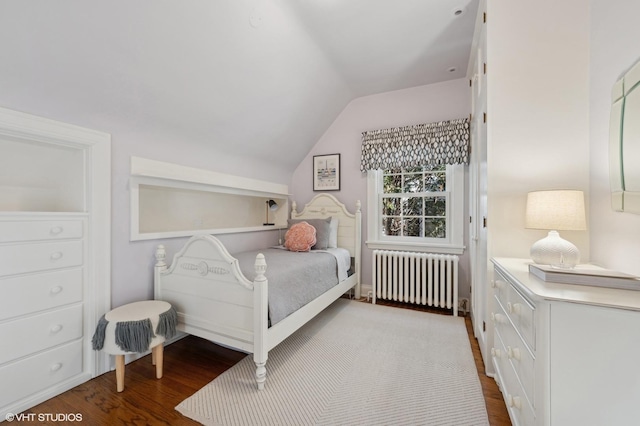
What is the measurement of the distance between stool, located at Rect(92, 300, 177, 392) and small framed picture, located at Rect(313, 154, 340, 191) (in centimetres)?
253

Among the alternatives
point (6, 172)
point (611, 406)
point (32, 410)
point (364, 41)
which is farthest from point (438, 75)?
point (32, 410)

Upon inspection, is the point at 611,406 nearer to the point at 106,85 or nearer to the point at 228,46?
the point at 228,46

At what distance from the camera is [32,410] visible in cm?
151

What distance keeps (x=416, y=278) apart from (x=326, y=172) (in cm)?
184

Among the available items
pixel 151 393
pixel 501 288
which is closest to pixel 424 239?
pixel 501 288

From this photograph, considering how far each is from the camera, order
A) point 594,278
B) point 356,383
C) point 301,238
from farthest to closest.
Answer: point 301,238
point 356,383
point 594,278

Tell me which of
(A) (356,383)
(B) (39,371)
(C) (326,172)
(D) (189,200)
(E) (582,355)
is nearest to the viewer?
(E) (582,355)

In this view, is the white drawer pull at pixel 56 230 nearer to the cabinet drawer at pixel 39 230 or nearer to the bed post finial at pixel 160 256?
the cabinet drawer at pixel 39 230

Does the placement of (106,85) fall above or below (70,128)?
above

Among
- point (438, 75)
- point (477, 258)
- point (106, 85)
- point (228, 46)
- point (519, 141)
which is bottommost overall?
point (477, 258)

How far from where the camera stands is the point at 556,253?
1332mm

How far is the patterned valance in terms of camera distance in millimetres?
2967

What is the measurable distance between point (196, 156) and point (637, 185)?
296 centimetres

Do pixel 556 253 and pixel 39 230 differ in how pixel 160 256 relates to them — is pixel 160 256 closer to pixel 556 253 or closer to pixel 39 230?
pixel 39 230
